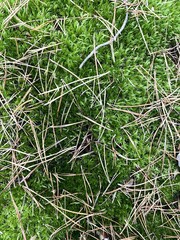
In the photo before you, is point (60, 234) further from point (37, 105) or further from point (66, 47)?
point (66, 47)

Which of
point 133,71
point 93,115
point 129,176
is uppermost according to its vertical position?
point 133,71

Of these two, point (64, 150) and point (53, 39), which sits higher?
point (53, 39)

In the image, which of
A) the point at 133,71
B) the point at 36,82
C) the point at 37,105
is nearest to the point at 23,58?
the point at 36,82

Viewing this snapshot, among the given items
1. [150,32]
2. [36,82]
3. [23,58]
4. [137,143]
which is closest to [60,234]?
[137,143]

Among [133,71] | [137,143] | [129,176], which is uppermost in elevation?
[133,71]

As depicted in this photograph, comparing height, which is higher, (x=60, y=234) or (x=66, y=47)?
(x=66, y=47)

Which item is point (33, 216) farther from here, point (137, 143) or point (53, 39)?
point (53, 39)
